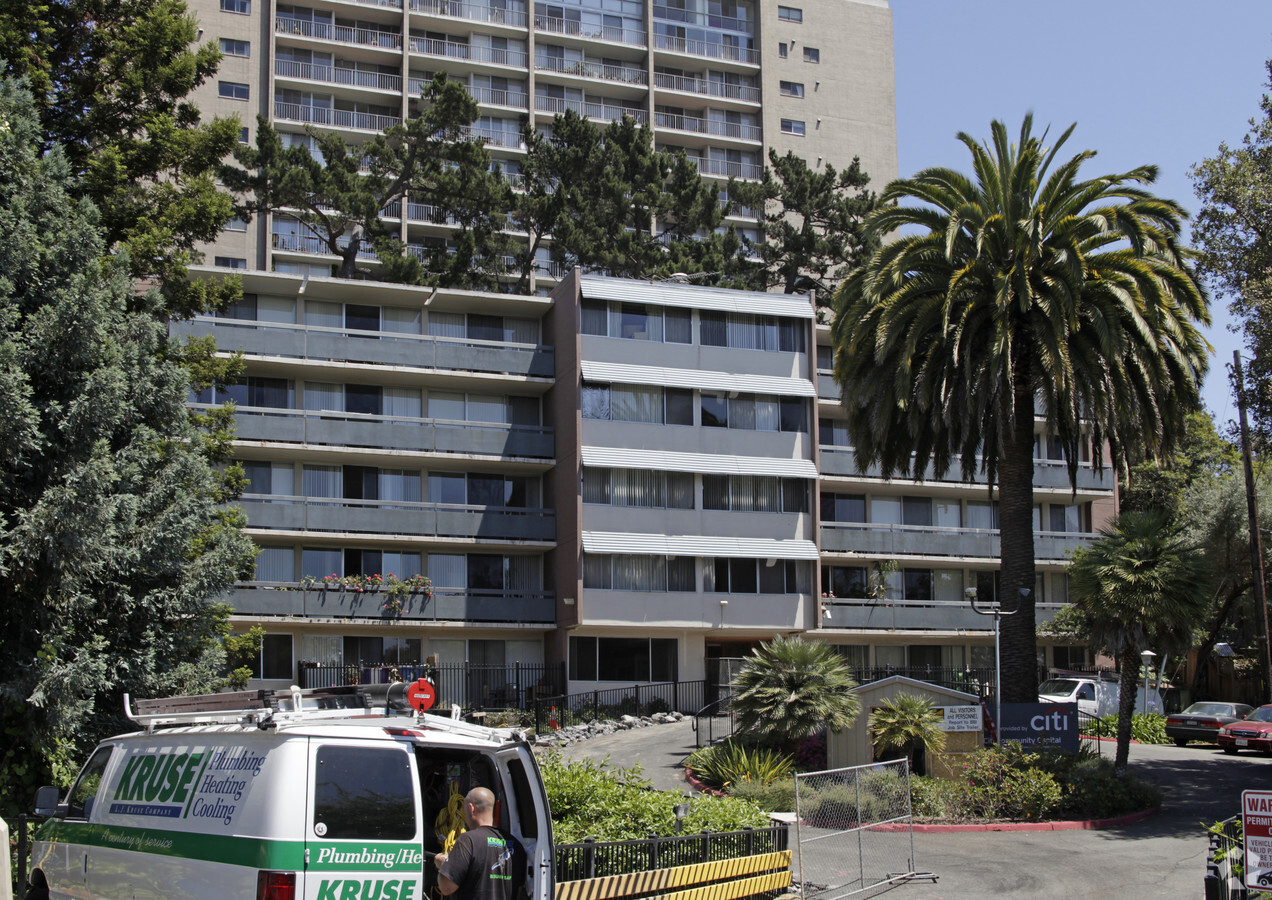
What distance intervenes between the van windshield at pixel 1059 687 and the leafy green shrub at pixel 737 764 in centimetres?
1416

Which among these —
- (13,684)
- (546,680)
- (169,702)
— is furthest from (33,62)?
(546,680)

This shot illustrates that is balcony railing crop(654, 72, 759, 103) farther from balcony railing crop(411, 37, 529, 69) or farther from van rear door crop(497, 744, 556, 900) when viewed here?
van rear door crop(497, 744, 556, 900)

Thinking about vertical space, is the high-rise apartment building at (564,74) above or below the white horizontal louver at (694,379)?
above

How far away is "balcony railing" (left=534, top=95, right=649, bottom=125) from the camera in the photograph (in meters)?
66.1

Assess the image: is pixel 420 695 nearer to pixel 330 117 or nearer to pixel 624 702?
pixel 624 702

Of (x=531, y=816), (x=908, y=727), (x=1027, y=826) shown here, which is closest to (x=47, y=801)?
(x=531, y=816)

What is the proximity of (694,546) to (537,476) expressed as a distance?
6.91 m

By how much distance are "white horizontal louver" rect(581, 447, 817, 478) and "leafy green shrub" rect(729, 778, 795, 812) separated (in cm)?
1972

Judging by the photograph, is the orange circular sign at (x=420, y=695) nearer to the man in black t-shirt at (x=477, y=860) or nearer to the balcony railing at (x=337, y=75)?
the man in black t-shirt at (x=477, y=860)

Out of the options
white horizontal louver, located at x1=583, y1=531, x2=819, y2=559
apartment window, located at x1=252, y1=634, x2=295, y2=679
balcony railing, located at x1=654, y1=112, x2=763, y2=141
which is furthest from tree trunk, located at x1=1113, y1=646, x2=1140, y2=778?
balcony railing, located at x1=654, y1=112, x2=763, y2=141

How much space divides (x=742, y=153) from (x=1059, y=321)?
150ft

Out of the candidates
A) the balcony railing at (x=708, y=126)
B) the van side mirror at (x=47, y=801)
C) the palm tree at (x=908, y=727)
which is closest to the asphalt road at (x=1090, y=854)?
the palm tree at (x=908, y=727)

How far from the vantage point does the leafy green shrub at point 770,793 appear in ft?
71.3

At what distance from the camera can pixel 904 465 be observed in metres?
30.5
